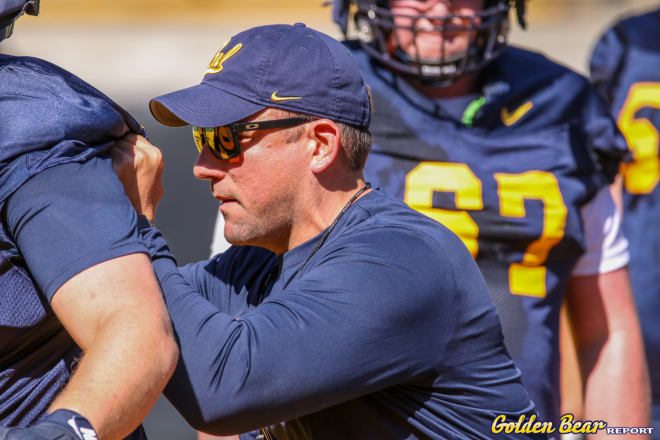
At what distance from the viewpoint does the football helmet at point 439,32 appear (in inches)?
117

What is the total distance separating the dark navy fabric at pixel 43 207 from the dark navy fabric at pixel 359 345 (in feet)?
0.69

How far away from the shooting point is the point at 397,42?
120 inches

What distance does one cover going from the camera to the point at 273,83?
2006mm

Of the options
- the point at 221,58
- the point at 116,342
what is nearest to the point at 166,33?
the point at 221,58

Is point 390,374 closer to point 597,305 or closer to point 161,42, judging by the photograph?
point 597,305

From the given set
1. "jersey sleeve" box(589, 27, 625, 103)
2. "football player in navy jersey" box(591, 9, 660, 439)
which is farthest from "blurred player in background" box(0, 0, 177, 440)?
"jersey sleeve" box(589, 27, 625, 103)

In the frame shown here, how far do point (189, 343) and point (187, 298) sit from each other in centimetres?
10

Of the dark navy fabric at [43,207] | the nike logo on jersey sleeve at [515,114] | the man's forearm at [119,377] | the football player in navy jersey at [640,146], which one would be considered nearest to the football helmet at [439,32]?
the nike logo on jersey sleeve at [515,114]

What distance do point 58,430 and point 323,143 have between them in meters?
0.97

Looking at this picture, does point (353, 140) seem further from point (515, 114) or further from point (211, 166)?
point (515, 114)

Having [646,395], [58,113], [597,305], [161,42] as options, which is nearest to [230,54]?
[58,113]

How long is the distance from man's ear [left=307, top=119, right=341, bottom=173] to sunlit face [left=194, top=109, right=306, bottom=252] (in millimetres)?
27

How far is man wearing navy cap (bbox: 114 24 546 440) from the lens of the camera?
1697 mm

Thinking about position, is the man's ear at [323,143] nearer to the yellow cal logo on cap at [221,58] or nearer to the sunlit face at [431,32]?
the yellow cal logo on cap at [221,58]
